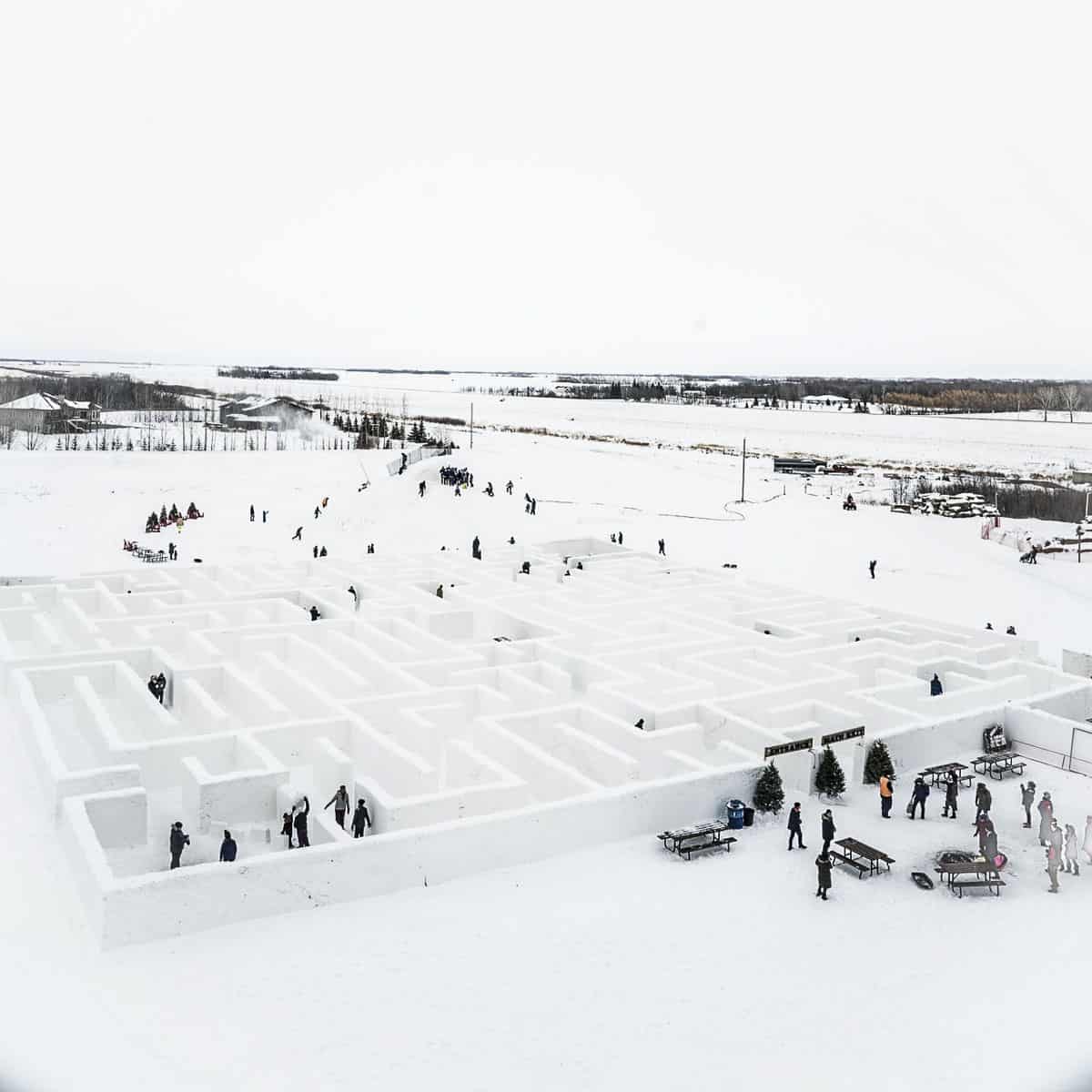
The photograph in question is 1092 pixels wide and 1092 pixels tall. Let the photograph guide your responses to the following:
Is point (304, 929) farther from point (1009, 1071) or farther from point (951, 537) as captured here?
point (951, 537)

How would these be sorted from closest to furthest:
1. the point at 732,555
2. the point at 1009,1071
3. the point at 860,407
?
the point at 1009,1071
the point at 732,555
the point at 860,407

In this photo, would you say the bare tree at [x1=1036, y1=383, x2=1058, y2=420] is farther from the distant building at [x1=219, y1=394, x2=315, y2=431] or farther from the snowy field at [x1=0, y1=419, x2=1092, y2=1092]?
the distant building at [x1=219, y1=394, x2=315, y2=431]

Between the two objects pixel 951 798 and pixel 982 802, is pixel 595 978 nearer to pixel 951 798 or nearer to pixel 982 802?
pixel 982 802

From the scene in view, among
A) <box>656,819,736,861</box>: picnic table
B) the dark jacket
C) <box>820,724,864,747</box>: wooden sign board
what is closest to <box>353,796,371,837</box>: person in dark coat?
the dark jacket

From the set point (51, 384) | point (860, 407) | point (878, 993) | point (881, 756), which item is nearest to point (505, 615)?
point (881, 756)

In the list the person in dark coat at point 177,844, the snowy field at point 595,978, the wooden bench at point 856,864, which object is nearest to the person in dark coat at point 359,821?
the snowy field at point 595,978
